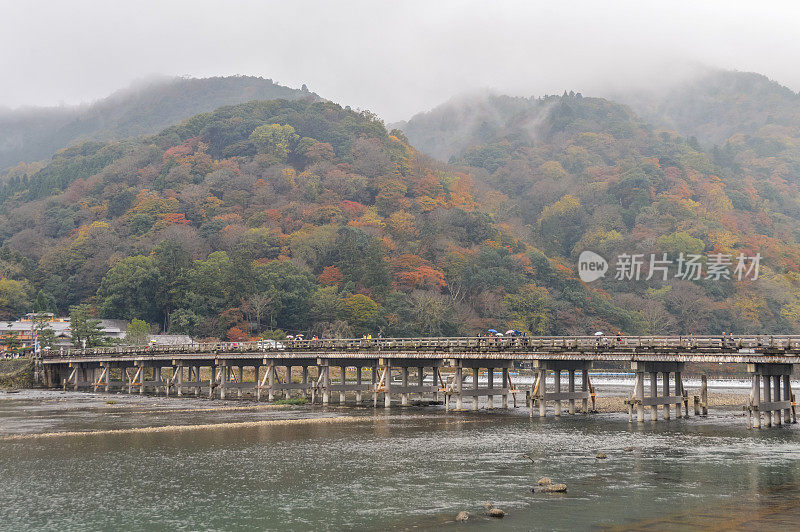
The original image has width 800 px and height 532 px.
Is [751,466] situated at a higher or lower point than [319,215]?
lower

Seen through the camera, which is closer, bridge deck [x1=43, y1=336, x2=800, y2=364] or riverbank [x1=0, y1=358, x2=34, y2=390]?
bridge deck [x1=43, y1=336, x2=800, y2=364]

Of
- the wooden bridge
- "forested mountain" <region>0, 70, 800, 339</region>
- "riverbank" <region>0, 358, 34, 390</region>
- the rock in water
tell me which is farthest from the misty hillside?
the rock in water

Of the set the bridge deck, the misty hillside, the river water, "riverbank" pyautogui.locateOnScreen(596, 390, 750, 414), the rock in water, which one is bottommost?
"riverbank" pyautogui.locateOnScreen(596, 390, 750, 414)

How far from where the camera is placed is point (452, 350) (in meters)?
54.6

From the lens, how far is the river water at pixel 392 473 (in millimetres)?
23688

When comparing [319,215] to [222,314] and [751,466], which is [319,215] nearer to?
[222,314]

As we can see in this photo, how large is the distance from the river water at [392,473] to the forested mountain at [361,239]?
6405 centimetres

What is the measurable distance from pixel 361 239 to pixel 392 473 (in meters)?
97.9

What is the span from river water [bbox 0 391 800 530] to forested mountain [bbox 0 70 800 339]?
210 feet

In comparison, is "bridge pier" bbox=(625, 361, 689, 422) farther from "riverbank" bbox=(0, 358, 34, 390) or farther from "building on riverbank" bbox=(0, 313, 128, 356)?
"building on riverbank" bbox=(0, 313, 128, 356)

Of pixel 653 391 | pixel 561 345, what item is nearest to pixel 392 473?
pixel 561 345

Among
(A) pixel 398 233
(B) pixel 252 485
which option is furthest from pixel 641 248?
(B) pixel 252 485

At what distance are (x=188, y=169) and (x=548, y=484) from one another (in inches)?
5805

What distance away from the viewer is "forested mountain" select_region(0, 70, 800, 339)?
11431cm
